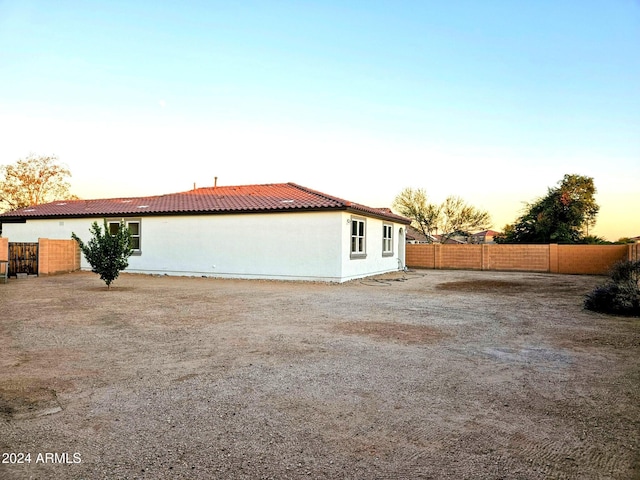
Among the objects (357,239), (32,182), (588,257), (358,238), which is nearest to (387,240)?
(358,238)

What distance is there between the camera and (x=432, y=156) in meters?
19.7

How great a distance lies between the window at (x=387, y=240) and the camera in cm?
2174

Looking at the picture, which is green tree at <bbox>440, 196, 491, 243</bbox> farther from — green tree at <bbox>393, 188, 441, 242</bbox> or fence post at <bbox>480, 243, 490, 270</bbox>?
fence post at <bbox>480, 243, 490, 270</bbox>

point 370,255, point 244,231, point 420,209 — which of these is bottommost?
point 370,255

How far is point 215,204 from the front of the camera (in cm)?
1920

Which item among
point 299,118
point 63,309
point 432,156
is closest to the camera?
point 63,309

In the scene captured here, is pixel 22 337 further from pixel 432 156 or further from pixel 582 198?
pixel 582 198

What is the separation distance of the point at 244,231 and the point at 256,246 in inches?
34.3

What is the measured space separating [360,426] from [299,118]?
15.1 metres

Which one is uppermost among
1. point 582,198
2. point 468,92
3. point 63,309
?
point 468,92

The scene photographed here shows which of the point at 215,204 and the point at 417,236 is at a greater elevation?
the point at 215,204

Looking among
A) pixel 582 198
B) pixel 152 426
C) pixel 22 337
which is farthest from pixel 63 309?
pixel 582 198

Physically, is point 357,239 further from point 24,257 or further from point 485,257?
point 24,257

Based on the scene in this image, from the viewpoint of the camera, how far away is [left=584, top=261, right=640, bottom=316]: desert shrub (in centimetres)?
924
